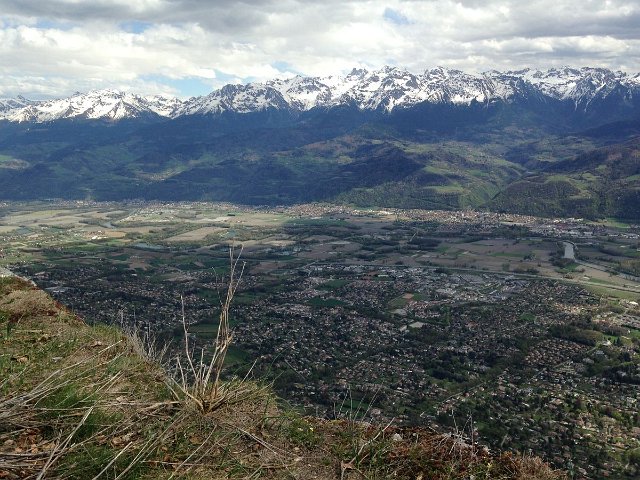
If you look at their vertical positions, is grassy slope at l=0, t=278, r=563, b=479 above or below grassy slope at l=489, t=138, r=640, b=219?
above

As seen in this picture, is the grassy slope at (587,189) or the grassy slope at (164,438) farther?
the grassy slope at (587,189)

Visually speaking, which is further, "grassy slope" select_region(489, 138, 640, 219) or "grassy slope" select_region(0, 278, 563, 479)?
"grassy slope" select_region(489, 138, 640, 219)

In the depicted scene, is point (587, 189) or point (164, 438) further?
point (587, 189)

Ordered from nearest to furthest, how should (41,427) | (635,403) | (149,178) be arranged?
1. (41,427)
2. (635,403)
3. (149,178)

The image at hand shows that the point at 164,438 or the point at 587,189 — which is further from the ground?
the point at 164,438

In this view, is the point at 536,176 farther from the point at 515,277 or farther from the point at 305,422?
the point at 305,422

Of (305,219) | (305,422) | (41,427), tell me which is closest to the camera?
(41,427)

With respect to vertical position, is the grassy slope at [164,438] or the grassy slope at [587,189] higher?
the grassy slope at [164,438]

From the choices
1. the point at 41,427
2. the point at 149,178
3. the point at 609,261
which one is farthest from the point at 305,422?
the point at 149,178
